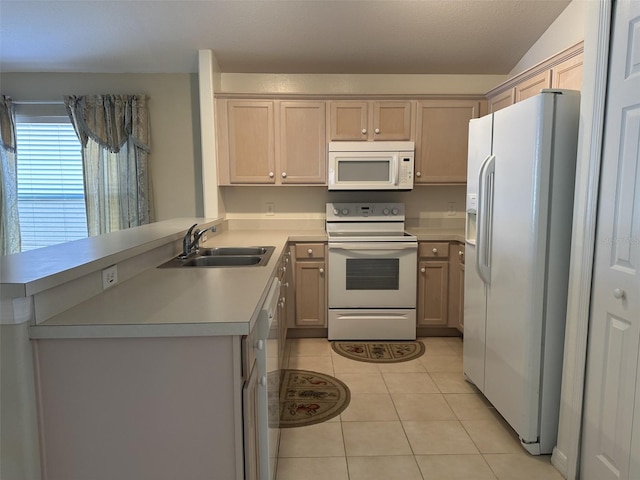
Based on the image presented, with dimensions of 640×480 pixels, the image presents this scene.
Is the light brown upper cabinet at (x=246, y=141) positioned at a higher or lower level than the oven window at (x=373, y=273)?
higher

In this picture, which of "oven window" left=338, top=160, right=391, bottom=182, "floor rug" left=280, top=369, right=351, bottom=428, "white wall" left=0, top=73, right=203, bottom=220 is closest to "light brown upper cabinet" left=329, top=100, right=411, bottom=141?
"oven window" left=338, top=160, right=391, bottom=182

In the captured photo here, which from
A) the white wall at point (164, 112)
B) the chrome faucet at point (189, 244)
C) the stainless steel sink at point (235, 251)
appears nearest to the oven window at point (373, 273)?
the stainless steel sink at point (235, 251)

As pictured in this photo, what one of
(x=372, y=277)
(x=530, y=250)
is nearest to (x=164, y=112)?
(x=372, y=277)

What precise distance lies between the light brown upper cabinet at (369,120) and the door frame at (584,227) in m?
1.98

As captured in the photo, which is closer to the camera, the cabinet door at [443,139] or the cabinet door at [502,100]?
the cabinet door at [502,100]

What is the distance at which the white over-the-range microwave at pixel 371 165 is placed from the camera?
3.60 m

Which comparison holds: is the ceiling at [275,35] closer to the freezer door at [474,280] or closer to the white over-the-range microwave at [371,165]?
the white over-the-range microwave at [371,165]

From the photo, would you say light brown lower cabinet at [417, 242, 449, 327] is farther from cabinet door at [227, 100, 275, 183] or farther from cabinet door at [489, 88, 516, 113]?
cabinet door at [227, 100, 275, 183]

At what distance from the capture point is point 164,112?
13.1ft

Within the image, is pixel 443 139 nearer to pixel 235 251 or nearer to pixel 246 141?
pixel 246 141

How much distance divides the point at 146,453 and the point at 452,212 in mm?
3507

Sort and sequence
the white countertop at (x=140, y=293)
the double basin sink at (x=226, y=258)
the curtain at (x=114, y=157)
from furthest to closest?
the curtain at (x=114, y=157)
the double basin sink at (x=226, y=258)
the white countertop at (x=140, y=293)

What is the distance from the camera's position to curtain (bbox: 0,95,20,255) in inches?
152

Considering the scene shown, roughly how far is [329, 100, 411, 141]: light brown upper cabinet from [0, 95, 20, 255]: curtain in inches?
117
